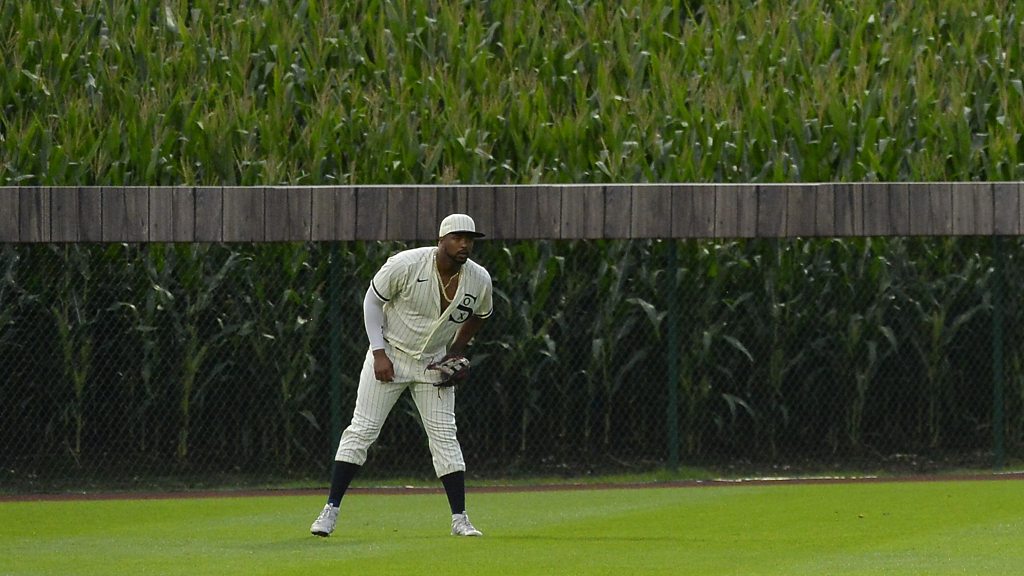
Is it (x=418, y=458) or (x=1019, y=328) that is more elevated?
(x=1019, y=328)

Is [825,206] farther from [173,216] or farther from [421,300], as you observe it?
[173,216]

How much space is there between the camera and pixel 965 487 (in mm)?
12812

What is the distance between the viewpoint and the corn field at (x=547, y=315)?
1407cm

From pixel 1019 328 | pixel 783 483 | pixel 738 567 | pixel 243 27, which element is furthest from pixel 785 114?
pixel 738 567

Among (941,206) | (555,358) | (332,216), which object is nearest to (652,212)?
(555,358)

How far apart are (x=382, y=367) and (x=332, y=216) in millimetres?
3819

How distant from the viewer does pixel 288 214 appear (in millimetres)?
13195

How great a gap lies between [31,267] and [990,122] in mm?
9637

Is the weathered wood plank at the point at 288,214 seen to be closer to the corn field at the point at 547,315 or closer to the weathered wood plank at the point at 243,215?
the weathered wood plank at the point at 243,215

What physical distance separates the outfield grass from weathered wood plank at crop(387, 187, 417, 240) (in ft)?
6.75

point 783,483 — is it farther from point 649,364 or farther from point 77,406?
point 77,406

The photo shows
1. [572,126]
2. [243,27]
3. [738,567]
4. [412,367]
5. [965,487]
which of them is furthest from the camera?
[243,27]

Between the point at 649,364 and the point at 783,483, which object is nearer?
the point at 783,483

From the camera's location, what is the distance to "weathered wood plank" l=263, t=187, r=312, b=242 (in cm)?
1316
